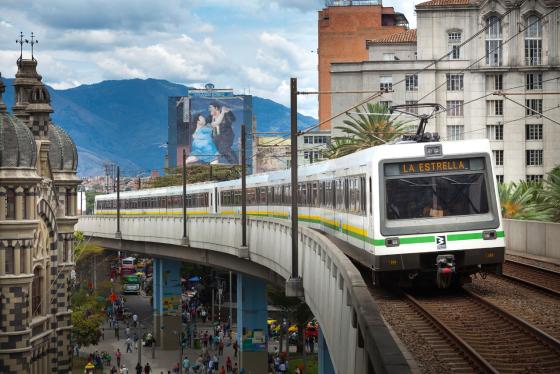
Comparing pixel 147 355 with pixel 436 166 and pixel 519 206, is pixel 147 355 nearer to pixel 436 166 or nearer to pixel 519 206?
pixel 519 206

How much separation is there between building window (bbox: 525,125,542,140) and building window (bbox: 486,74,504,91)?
3.95 meters

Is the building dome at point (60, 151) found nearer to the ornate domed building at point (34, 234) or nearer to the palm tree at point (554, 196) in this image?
the ornate domed building at point (34, 234)

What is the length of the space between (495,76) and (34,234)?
54460 millimetres

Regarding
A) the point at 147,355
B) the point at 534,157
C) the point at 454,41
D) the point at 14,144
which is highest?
the point at 454,41

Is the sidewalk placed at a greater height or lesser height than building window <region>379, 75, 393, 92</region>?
lesser

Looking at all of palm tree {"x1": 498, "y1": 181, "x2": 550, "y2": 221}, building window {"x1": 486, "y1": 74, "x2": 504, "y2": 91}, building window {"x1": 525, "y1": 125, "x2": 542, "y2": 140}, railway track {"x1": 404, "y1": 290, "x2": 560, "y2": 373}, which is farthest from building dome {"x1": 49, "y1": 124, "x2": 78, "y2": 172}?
building window {"x1": 525, "y1": 125, "x2": 542, "y2": 140}

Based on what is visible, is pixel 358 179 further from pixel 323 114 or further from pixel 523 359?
pixel 323 114

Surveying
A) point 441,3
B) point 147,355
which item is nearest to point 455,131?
point 441,3

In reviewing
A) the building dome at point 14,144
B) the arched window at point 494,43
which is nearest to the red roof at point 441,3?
the arched window at point 494,43

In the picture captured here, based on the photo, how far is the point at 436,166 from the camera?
22547mm

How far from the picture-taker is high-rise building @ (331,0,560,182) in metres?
88.2

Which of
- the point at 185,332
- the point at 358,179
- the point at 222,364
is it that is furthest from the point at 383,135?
the point at 358,179

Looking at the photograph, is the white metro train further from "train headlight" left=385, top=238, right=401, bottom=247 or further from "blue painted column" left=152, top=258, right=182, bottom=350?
"blue painted column" left=152, top=258, right=182, bottom=350

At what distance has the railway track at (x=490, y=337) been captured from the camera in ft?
47.5
